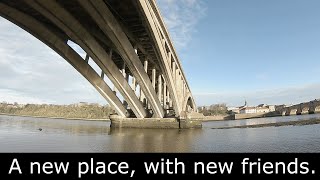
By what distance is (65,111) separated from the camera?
130 metres

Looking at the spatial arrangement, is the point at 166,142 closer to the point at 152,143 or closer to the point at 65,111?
the point at 152,143

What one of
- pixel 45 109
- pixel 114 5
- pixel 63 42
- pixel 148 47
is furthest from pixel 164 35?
pixel 45 109

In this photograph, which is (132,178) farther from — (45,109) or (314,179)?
(45,109)

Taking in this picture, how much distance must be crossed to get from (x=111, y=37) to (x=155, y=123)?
13.7m

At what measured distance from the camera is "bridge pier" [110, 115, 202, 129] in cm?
3588

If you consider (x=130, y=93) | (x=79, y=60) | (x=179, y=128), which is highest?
(x=79, y=60)

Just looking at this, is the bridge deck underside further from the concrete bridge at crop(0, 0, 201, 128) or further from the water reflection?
the water reflection

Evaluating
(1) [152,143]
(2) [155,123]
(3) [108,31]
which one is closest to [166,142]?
(1) [152,143]

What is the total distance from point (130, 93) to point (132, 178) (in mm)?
26690

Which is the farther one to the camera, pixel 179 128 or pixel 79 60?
pixel 179 128

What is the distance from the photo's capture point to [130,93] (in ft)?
111

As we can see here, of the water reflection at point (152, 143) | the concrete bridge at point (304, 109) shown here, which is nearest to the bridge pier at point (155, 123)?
the water reflection at point (152, 143)

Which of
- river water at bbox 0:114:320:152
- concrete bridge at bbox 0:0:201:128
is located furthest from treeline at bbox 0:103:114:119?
river water at bbox 0:114:320:152

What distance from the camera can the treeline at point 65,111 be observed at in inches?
4316
